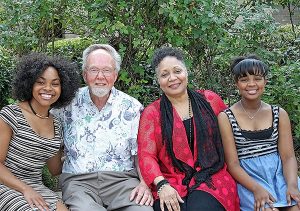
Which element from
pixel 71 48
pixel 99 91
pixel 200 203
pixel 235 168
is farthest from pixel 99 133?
pixel 71 48

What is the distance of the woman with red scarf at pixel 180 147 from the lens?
3.88m

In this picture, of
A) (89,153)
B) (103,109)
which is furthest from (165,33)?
(89,153)

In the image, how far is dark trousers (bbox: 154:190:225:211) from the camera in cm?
377

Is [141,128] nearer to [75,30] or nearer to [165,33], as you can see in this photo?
[165,33]

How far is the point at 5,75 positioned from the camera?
645 centimetres

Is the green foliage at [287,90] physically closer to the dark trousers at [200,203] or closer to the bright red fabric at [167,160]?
the bright red fabric at [167,160]

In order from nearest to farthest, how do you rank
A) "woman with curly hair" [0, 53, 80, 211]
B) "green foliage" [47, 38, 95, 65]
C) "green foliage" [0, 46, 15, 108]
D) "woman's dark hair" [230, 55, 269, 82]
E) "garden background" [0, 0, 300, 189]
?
1. "woman with curly hair" [0, 53, 80, 211]
2. "woman's dark hair" [230, 55, 269, 82]
3. "garden background" [0, 0, 300, 189]
4. "green foliage" [47, 38, 95, 65]
5. "green foliage" [0, 46, 15, 108]

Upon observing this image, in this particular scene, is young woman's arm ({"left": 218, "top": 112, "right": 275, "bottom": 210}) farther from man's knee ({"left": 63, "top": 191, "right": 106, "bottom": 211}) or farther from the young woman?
man's knee ({"left": 63, "top": 191, "right": 106, "bottom": 211})

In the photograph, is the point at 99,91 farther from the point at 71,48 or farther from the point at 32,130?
Result: the point at 71,48

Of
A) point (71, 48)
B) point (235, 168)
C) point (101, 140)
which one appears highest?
Result: point (71, 48)

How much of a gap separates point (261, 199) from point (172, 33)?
1.80 meters

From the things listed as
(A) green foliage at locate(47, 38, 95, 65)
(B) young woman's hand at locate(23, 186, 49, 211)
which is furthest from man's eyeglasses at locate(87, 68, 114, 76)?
(A) green foliage at locate(47, 38, 95, 65)

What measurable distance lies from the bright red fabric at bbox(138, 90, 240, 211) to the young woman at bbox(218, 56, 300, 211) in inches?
5.2

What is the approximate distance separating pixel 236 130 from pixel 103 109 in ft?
3.71
